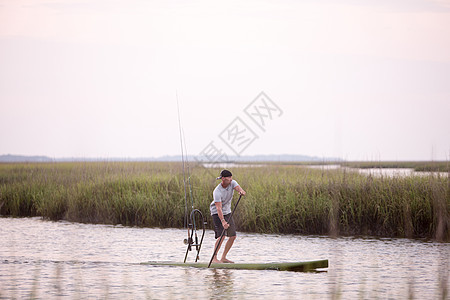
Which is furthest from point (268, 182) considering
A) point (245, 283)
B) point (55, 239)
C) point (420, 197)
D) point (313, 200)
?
point (245, 283)

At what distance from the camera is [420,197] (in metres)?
16.2

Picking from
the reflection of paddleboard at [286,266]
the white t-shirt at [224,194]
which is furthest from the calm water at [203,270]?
the white t-shirt at [224,194]

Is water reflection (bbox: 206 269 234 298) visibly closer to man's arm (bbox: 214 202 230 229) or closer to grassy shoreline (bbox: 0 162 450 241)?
man's arm (bbox: 214 202 230 229)

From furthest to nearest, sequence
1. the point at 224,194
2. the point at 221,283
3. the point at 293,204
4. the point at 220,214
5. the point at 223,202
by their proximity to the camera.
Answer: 1. the point at 293,204
2. the point at 223,202
3. the point at 224,194
4. the point at 220,214
5. the point at 221,283

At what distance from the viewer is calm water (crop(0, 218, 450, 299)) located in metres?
10.2

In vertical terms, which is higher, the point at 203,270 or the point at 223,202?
the point at 223,202

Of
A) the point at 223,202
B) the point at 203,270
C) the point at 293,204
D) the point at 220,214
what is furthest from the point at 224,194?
the point at 293,204

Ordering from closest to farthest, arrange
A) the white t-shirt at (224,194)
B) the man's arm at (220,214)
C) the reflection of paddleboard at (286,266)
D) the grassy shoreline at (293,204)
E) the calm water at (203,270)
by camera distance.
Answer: the calm water at (203,270) < the man's arm at (220,214) < the reflection of paddleboard at (286,266) < the white t-shirt at (224,194) < the grassy shoreline at (293,204)

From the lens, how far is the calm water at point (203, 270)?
10.2 m

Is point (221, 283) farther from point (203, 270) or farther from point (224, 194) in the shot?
point (224, 194)

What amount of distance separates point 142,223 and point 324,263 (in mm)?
8667

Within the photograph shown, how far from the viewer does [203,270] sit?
12.5 meters

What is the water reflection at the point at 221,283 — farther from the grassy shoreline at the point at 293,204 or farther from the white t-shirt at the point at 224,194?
the grassy shoreline at the point at 293,204

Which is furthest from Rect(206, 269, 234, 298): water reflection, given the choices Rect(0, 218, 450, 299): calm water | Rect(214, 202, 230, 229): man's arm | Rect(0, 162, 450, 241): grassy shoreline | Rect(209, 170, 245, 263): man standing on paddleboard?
Rect(0, 162, 450, 241): grassy shoreline
